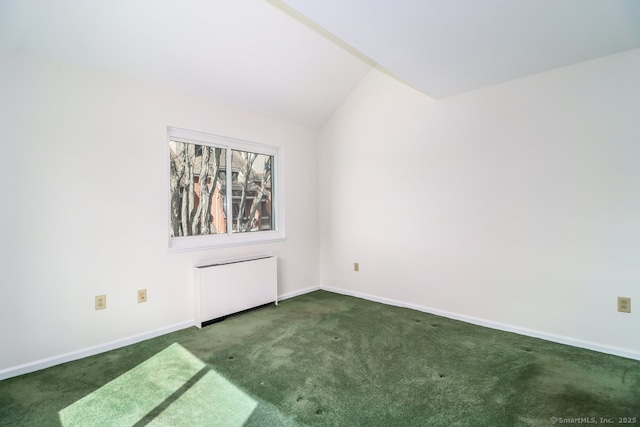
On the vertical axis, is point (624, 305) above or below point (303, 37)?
below

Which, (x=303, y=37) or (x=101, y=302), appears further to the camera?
(x=303, y=37)

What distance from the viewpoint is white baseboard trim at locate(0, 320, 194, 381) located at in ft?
6.70

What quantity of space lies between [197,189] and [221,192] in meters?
0.28

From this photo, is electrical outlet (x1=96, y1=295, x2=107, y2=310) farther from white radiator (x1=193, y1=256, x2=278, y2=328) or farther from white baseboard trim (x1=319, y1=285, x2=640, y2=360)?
white baseboard trim (x1=319, y1=285, x2=640, y2=360)

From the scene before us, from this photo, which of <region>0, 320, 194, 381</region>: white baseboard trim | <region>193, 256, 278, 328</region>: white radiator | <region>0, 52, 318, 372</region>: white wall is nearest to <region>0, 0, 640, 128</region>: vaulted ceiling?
<region>0, 52, 318, 372</region>: white wall

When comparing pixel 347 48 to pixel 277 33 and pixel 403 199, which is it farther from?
pixel 403 199

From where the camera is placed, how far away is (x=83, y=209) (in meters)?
2.32

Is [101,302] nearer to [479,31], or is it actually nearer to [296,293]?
[296,293]

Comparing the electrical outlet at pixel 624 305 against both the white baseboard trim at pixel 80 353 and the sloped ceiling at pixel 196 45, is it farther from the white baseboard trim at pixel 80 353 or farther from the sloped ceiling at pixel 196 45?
the white baseboard trim at pixel 80 353

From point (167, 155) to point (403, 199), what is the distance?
246cm

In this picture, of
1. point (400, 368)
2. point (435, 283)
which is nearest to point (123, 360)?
point (400, 368)

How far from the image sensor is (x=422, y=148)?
3.24 m

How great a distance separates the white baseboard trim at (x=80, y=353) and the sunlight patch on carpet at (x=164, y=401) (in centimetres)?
48

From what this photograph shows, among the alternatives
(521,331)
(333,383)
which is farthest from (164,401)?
(521,331)
